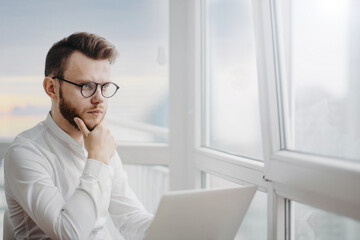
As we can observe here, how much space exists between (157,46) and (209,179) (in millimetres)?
794

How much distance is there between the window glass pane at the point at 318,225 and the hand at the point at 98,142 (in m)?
0.71

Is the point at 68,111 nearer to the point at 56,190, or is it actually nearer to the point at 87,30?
the point at 56,190

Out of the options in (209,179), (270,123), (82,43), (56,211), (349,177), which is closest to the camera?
(349,177)

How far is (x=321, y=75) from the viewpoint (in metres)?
1.22

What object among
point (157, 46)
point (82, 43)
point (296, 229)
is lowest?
point (296, 229)

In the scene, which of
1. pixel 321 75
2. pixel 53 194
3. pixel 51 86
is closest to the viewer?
pixel 321 75

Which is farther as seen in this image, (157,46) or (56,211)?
(157,46)

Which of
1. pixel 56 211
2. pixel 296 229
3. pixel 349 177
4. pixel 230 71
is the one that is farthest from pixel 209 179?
pixel 349 177

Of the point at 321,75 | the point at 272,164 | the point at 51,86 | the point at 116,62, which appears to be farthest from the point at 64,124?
the point at 321,75

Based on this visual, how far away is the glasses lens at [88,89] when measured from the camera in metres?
1.56

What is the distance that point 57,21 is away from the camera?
2150mm

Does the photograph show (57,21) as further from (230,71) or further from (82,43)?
(230,71)

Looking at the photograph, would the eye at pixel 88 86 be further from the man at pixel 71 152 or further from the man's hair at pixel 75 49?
the man's hair at pixel 75 49

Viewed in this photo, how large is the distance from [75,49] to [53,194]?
1.94 feet
